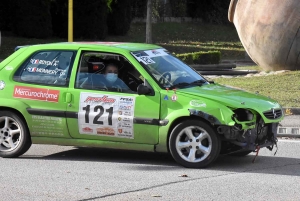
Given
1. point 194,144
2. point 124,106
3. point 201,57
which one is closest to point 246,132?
point 194,144

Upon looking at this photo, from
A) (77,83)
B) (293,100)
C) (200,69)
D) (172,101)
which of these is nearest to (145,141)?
(172,101)

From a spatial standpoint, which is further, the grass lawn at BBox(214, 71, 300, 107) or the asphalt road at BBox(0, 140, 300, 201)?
the grass lawn at BBox(214, 71, 300, 107)

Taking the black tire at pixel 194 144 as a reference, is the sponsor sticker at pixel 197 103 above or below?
above

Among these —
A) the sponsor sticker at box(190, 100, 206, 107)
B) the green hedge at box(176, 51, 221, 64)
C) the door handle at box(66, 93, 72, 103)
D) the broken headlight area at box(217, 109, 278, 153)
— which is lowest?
the green hedge at box(176, 51, 221, 64)

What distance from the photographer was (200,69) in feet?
86.2

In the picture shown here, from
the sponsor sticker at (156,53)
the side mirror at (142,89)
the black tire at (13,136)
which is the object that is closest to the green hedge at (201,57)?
the sponsor sticker at (156,53)

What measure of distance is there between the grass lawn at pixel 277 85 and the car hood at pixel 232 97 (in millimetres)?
4817

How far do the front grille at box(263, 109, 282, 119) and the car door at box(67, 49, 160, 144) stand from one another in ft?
4.07

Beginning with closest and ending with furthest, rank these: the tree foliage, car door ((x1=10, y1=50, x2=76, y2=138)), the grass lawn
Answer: car door ((x1=10, y1=50, x2=76, y2=138)) → the grass lawn → the tree foliage

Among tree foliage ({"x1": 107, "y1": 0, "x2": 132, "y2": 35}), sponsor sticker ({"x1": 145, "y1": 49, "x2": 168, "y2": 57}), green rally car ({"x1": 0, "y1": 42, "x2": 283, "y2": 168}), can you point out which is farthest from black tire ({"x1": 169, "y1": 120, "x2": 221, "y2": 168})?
tree foliage ({"x1": 107, "y1": 0, "x2": 132, "y2": 35})

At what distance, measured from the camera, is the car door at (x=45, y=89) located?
891 centimetres

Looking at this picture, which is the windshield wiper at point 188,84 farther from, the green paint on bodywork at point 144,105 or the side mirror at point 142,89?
the side mirror at point 142,89

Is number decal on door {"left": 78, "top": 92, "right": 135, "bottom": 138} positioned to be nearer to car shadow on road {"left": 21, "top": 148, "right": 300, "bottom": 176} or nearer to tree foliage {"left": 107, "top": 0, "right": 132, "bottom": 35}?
car shadow on road {"left": 21, "top": 148, "right": 300, "bottom": 176}

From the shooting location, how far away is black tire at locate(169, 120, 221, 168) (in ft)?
27.3
